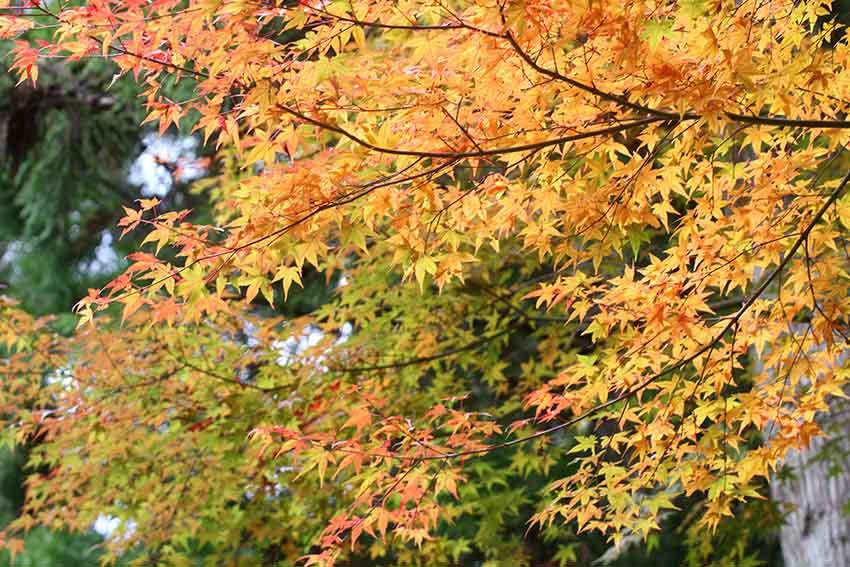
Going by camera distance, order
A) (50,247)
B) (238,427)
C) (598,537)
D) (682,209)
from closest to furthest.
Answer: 1. (238,427)
2. (682,209)
3. (598,537)
4. (50,247)

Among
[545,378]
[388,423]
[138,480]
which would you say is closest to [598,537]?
[545,378]

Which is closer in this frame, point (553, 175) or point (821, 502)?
point (553, 175)

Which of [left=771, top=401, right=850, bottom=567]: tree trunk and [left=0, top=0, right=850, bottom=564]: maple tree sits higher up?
[left=0, top=0, right=850, bottom=564]: maple tree

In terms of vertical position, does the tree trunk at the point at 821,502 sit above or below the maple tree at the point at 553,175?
below

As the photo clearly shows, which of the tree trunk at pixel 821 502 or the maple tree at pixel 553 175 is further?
the tree trunk at pixel 821 502

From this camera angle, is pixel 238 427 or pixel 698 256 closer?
pixel 698 256

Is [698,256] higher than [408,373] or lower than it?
higher

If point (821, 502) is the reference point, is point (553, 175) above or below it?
above

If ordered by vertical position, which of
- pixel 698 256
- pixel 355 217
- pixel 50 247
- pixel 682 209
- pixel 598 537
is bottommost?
pixel 598 537

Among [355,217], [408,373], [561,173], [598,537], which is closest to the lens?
[355,217]

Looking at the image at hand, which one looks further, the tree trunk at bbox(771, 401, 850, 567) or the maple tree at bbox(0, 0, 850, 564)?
the tree trunk at bbox(771, 401, 850, 567)

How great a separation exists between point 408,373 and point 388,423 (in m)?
1.54

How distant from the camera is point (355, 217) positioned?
6.95ft

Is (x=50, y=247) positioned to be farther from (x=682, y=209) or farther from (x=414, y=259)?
(x=414, y=259)
